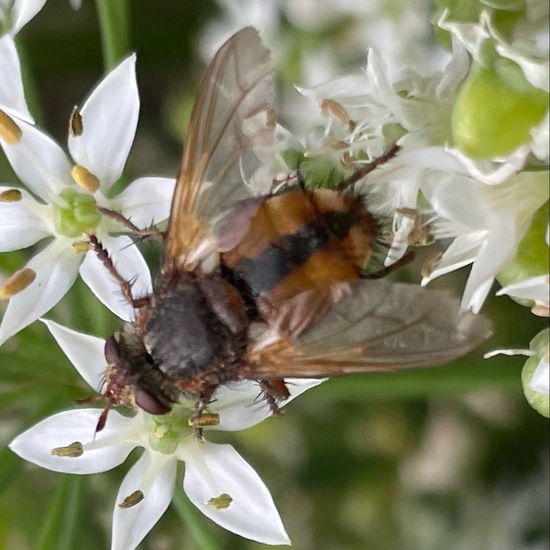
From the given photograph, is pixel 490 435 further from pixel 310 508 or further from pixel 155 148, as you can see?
pixel 155 148

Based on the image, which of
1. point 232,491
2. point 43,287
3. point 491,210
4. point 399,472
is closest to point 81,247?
point 43,287

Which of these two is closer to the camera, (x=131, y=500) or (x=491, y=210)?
(x=491, y=210)

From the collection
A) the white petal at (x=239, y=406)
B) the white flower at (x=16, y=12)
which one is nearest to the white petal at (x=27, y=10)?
the white flower at (x=16, y=12)

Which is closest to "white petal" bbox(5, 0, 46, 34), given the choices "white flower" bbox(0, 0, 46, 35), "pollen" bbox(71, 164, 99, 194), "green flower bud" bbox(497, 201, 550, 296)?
"white flower" bbox(0, 0, 46, 35)

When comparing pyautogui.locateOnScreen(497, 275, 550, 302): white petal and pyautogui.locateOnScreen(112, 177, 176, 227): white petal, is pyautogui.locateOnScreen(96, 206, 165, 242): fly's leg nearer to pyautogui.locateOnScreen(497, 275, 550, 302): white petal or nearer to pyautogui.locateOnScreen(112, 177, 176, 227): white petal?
pyautogui.locateOnScreen(112, 177, 176, 227): white petal

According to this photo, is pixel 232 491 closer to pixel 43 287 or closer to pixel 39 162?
pixel 43 287

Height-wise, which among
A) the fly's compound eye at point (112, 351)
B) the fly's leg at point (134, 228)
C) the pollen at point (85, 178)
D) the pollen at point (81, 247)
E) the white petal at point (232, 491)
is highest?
the pollen at point (85, 178)

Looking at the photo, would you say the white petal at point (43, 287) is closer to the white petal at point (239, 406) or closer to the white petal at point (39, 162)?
the white petal at point (39, 162)
